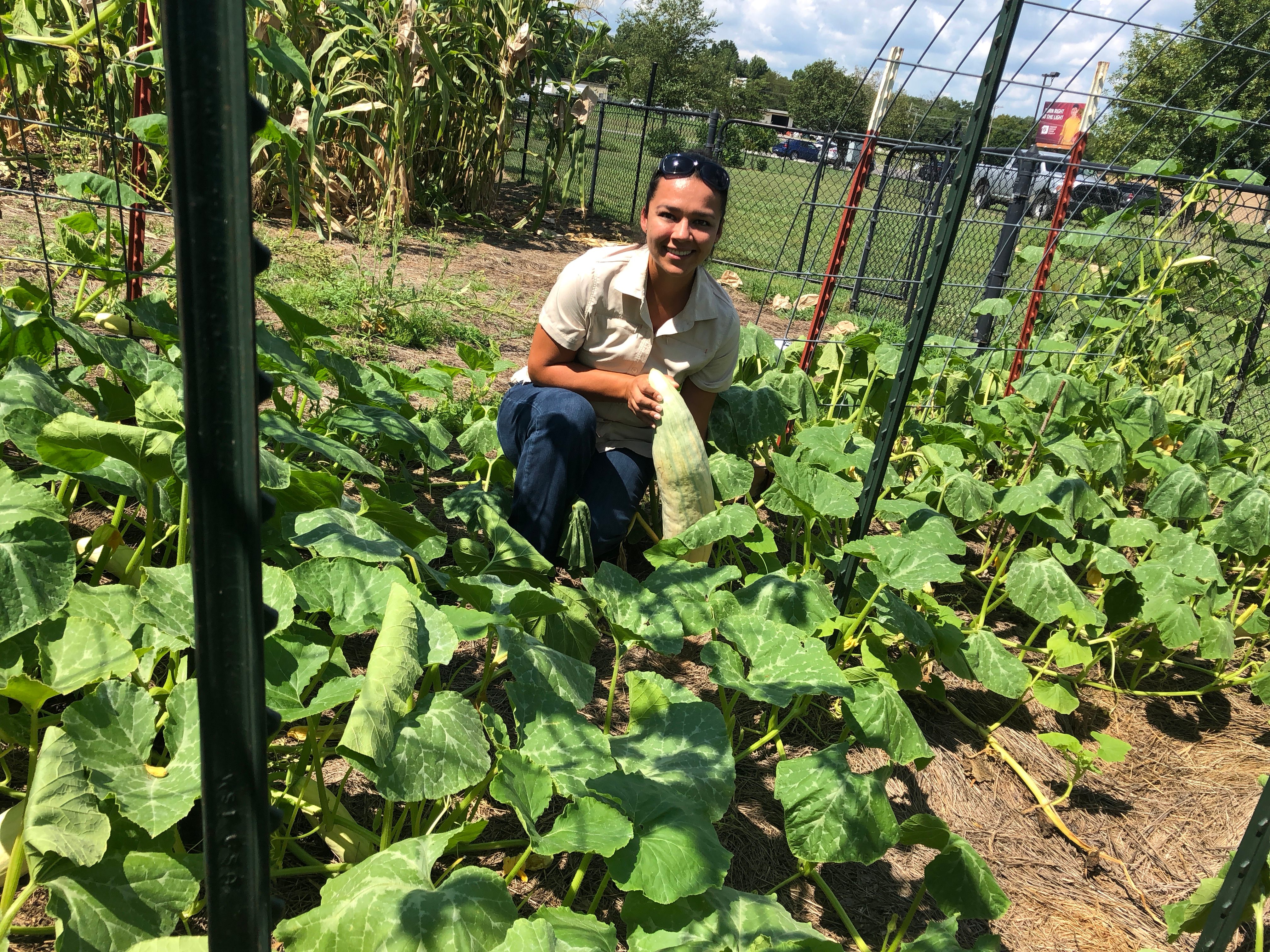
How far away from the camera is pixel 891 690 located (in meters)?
1.90

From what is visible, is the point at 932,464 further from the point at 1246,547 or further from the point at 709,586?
the point at 709,586

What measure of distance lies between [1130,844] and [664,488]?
4.94 ft

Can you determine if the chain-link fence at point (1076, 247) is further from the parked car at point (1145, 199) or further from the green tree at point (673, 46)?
the green tree at point (673, 46)

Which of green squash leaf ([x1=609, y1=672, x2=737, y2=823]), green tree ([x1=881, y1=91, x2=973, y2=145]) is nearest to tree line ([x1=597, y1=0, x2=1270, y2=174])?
green tree ([x1=881, y1=91, x2=973, y2=145])

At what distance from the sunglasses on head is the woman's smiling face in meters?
0.02

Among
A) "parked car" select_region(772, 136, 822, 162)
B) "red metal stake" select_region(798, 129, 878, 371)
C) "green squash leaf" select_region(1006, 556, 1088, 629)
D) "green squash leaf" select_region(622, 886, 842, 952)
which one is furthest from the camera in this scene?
"parked car" select_region(772, 136, 822, 162)

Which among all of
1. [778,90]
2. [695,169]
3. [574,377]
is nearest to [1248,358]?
[695,169]

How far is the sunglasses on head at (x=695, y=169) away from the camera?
2.59 m

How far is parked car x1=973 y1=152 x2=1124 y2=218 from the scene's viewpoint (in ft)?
13.6

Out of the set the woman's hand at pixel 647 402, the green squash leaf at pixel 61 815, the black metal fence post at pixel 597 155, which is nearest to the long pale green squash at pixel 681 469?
the woman's hand at pixel 647 402

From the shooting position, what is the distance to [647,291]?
2799 mm

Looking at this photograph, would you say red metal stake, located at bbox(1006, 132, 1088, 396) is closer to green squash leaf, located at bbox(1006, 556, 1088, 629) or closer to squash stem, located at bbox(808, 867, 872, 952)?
green squash leaf, located at bbox(1006, 556, 1088, 629)

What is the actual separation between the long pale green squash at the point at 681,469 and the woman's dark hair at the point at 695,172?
56 cm

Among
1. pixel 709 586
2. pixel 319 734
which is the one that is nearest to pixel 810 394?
pixel 709 586
